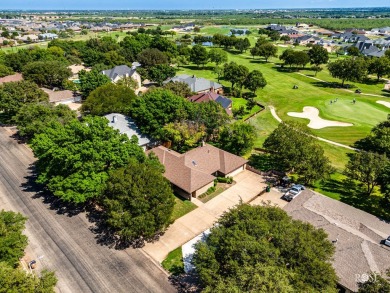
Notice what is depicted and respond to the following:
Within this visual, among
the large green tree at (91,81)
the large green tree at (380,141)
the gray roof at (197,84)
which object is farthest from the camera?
the gray roof at (197,84)

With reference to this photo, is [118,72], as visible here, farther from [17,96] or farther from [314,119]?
[314,119]

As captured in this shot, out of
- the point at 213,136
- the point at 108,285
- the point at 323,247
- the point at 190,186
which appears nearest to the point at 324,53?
the point at 213,136

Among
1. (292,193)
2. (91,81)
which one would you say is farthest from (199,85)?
(292,193)

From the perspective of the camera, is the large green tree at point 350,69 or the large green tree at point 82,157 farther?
the large green tree at point 350,69

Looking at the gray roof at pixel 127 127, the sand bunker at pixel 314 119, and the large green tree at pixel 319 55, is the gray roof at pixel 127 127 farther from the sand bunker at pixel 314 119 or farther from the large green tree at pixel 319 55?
the large green tree at pixel 319 55

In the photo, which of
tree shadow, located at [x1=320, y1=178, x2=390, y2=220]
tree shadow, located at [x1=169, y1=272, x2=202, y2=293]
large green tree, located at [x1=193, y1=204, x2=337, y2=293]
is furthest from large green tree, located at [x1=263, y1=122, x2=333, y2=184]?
tree shadow, located at [x1=169, y1=272, x2=202, y2=293]

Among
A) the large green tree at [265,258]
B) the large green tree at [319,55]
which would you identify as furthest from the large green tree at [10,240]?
the large green tree at [319,55]
